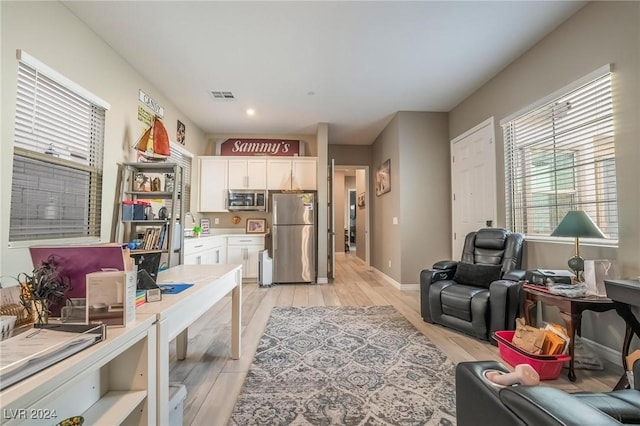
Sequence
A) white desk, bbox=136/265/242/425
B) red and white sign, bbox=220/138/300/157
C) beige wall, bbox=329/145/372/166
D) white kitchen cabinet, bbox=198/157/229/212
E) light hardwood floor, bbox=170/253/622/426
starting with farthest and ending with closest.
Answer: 1. beige wall, bbox=329/145/372/166
2. red and white sign, bbox=220/138/300/157
3. white kitchen cabinet, bbox=198/157/229/212
4. light hardwood floor, bbox=170/253/622/426
5. white desk, bbox=136/265/242/425

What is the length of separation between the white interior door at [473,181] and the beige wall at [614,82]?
25.6 inches

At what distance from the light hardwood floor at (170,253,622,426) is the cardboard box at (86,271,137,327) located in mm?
959

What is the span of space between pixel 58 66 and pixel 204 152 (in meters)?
3.22

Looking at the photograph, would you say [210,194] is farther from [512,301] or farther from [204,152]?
[512,301]

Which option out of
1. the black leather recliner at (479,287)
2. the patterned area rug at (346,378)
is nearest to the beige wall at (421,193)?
the black leather recliner at (479,287)

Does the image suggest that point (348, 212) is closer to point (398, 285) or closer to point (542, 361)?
point (398, 285)

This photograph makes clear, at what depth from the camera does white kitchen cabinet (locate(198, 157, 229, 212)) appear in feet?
17.0

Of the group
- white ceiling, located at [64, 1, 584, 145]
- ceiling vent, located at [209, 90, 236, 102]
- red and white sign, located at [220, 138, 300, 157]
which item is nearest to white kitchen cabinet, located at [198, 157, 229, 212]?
red and white sign, located at [220, 138, 300, 157]

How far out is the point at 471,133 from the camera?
389 cm

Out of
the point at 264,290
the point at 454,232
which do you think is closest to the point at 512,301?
the point at 454,232

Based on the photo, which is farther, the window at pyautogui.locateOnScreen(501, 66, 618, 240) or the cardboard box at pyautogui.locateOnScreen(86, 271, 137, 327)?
the window at pyautogui.locateOnScreen(501, 66, 618, 240)

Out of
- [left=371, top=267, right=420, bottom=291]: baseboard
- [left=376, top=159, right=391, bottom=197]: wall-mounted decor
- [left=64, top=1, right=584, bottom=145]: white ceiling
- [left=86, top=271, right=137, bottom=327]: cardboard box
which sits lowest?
[left=371, top=267, right=420, bottom=291]: baseboard

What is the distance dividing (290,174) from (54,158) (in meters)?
3.40

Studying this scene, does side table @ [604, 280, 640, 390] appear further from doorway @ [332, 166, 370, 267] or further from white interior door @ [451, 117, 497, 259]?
doorway @ [332, 166, 370, 267]
